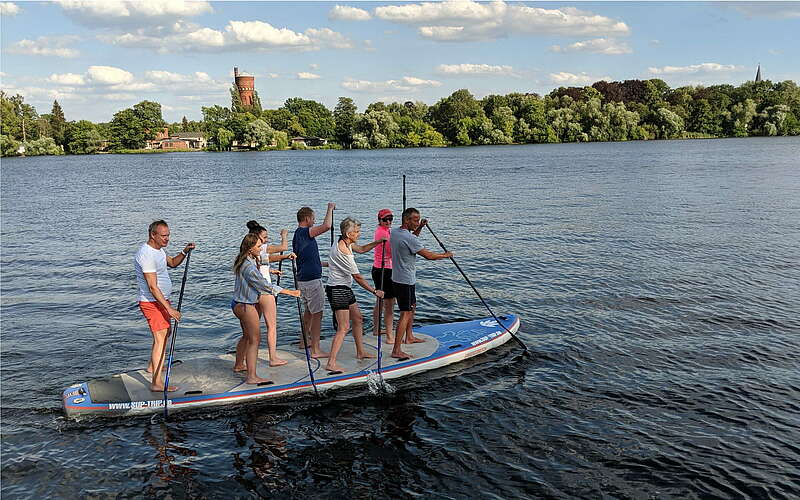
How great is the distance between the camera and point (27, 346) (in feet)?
44.0

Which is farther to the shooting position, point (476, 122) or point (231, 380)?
point (476, 122)

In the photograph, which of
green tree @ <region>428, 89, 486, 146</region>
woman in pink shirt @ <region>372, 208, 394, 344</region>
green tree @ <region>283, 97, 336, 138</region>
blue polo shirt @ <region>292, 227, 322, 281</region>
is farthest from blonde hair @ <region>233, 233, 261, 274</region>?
green tree @ <region>283, 97, 336, 138</region>

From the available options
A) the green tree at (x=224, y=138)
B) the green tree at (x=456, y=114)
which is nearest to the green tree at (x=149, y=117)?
the green tree at (x=224, y=138)

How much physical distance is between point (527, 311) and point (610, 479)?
24.5 ft

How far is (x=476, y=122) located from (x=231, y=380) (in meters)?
126

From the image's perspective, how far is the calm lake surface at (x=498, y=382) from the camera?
27.3 feet

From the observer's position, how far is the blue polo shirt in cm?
1020

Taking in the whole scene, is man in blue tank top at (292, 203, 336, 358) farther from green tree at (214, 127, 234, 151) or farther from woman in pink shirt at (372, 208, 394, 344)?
green tree at (214, 127, 234, 151)

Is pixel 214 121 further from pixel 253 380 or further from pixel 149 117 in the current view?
pixel 253 380

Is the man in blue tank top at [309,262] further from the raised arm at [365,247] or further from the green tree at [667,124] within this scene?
→ the green tree at [667,124]

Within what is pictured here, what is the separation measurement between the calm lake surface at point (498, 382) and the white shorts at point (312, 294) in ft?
5.22

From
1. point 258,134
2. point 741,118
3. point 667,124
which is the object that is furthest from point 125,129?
point 741,118

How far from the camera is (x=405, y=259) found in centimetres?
1080

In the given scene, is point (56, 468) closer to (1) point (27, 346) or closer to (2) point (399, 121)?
(1) point (27, 346)
